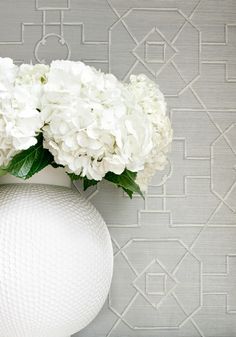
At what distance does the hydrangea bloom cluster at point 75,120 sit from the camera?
115cm

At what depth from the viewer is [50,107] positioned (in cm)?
117

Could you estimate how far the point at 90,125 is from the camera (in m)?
1.15

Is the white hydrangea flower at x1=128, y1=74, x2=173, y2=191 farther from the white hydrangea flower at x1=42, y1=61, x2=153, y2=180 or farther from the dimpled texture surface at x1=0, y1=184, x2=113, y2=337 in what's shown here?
the dimpled texture surface at x1=0, y1=184, x2=113, y2=337

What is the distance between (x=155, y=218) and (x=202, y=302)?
258mm

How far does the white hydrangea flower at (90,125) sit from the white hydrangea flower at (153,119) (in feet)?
0.41

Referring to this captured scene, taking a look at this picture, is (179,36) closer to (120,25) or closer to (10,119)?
(120,25)

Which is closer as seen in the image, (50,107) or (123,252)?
(50,107)

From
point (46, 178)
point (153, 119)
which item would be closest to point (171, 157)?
point (153, 119)

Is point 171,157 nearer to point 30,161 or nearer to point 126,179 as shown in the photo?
point 126,179

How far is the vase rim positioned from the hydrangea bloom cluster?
111 mm

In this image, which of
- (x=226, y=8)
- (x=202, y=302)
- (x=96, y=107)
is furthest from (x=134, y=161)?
(x=226, y=8)

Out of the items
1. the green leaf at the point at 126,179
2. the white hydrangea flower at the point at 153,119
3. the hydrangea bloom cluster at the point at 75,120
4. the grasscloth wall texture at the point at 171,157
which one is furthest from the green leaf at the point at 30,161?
the grasscloth wall texture at the point at 171,157

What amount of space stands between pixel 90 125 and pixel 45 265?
1.00 ft

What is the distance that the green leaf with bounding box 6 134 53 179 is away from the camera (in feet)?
3.86
